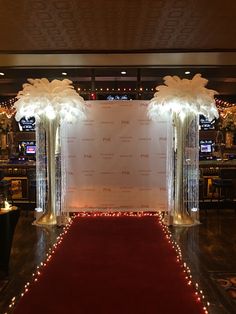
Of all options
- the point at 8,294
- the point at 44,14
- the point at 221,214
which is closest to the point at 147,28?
the point at 44,14

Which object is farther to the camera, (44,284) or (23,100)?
(23,100)

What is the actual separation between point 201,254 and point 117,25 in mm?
3426

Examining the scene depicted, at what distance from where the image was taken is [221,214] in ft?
27.8

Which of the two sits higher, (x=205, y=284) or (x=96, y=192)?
(x=96, y=192)

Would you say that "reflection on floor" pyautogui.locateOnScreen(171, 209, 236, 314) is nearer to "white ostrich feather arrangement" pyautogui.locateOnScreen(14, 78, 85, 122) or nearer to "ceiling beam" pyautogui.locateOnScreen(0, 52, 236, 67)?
"white ostrich feather arrangement" pyautogui.locateOnScreen(14, 78, 85, 122)

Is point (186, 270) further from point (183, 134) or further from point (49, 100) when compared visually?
point (49, 100)

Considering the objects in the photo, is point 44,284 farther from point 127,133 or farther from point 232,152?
point 232,152

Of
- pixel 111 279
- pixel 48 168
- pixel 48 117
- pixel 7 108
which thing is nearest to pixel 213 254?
pixel 111 279

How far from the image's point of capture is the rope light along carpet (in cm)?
377

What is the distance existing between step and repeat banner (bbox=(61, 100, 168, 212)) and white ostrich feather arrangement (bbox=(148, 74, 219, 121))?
0.53 metres

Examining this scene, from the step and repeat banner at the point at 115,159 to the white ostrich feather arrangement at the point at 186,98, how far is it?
53 cm

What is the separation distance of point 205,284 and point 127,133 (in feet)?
12.8

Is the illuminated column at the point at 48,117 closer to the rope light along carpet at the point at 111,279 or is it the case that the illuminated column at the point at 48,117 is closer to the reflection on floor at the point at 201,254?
the reflection on floor at the point at 201,254

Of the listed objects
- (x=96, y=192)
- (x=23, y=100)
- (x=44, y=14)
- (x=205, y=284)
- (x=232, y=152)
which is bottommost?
(x=205, y=284)
